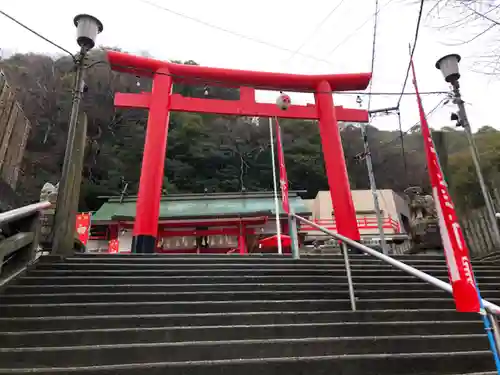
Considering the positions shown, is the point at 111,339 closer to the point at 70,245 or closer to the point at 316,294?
the point at 316,294

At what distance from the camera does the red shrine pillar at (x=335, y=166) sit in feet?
25.1

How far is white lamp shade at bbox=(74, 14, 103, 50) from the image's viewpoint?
551 cm

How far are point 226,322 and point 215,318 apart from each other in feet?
0.32

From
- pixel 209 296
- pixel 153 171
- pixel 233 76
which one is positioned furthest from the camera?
pixel 233 76

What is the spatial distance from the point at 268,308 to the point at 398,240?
16.2 meters

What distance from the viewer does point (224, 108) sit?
343 inches

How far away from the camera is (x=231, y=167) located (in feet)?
88.4

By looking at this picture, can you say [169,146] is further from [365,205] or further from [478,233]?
[478,233]

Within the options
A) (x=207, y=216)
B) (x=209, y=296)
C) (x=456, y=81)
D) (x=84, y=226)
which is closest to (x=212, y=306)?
(x=209, y=296)

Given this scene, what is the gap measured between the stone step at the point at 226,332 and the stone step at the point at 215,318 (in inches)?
6.0

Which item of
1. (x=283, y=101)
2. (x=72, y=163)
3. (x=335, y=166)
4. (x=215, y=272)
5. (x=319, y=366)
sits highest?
(x=283, y=101)

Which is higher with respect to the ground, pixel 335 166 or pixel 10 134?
pixel 335 166

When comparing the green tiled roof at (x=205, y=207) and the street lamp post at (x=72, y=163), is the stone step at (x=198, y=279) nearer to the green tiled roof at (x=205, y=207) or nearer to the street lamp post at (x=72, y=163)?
the street lamp post at (x=72, y=163)

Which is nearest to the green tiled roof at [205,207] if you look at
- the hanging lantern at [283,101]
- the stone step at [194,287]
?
the hanging lantern at [283,101]
